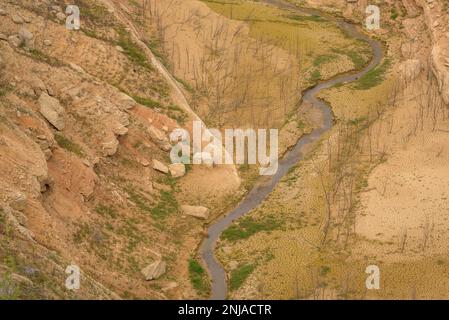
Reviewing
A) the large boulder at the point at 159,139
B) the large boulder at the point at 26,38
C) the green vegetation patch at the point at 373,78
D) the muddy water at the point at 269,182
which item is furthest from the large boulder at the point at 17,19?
the green vegetation patch at the point at 373,78

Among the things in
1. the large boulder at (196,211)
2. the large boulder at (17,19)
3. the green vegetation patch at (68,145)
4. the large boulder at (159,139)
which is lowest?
the large boulder at (196,211)

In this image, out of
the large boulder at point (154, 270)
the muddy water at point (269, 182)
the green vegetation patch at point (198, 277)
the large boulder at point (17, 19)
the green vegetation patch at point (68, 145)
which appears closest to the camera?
the large boulder at point (154, 270)

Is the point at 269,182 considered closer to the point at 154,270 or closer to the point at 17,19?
the point at 154,270

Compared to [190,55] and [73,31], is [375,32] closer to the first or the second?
[190,55]

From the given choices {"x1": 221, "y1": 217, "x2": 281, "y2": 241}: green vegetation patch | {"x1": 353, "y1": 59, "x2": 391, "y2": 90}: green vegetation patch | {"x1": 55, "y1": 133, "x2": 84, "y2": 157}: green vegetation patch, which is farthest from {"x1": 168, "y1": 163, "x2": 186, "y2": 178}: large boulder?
{"x1": 353, "y1": 59, "x2": 391, "y2": 90}: green vegetation patch

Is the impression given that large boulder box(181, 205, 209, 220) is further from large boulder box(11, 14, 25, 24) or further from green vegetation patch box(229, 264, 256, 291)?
large boulder box(11, 14, 25, 24)

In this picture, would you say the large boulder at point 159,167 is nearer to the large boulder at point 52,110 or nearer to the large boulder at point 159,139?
the large boulder at point 159,139
